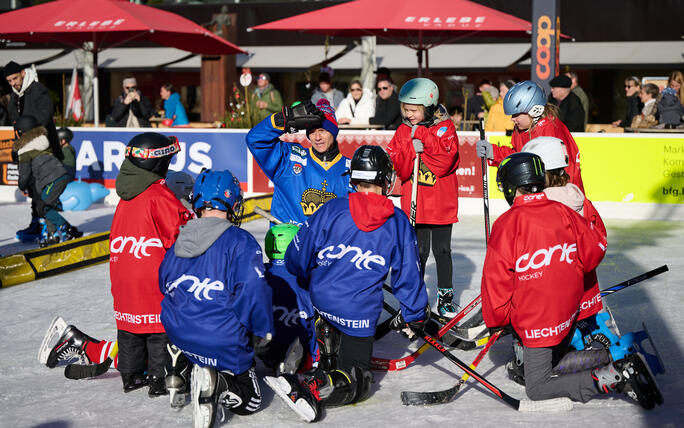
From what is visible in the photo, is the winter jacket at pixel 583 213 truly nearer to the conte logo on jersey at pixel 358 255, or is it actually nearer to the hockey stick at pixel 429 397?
the hockey stick at pixel 429 397

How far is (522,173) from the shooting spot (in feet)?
14.3

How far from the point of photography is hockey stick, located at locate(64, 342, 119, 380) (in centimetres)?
486

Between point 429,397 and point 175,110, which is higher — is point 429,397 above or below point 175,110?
below

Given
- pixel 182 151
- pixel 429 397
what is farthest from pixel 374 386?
pixel 182 151

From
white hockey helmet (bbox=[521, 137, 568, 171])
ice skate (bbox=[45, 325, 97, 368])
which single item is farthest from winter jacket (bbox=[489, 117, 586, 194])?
ice skate (bbox=[45, 325, 97, 368])

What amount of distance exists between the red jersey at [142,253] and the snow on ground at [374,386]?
0.46 m

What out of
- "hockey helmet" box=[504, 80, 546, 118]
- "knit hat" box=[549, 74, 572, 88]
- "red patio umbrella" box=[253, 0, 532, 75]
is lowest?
"hockey helmet" box=[504, 80, 546, 118]

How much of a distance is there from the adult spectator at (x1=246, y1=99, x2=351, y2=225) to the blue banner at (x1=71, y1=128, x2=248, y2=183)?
7.14m

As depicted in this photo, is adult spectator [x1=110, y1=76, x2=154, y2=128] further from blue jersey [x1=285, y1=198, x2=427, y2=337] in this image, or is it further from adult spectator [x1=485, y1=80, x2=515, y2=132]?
blue jersey [x1=285, y1=198, x2=427, y2=337]

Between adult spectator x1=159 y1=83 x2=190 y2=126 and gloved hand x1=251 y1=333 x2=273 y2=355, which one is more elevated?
adult spectator x1=159 y1=83 x2=190 y2=126

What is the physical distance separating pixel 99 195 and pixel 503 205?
6.04 m

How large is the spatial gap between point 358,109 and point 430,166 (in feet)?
24.2

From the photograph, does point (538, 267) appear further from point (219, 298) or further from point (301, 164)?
point (301, 164)

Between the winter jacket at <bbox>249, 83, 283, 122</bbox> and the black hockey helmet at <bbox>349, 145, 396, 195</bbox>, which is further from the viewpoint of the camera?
the winter jacket at <bbox>249, 83, 283, 122</bbox>
